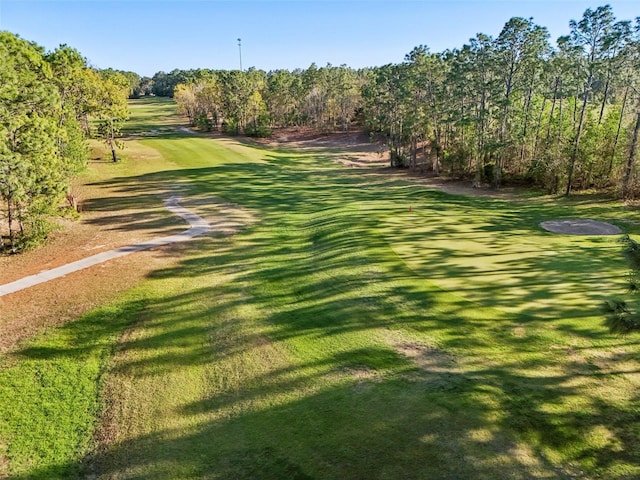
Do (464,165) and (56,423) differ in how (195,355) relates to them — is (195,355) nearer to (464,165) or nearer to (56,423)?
(56,423)

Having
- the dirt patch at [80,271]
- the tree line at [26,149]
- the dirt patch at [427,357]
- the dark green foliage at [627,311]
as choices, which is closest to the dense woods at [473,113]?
the tree line at [26,149]

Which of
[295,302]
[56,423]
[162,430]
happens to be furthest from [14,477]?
[295,302]

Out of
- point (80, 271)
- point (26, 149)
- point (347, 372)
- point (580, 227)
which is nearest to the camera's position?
point (347, 372)

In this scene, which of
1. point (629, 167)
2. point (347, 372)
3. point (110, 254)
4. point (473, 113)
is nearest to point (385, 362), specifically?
point (347, 372)

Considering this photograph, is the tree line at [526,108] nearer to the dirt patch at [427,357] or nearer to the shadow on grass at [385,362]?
the shadow on grass at [385,362]

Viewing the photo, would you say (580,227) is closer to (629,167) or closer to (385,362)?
(629,167)

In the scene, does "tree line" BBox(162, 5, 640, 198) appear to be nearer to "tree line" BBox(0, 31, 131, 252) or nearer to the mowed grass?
the mowed grass
